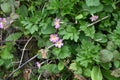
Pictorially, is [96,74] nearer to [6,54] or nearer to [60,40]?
[60,40]

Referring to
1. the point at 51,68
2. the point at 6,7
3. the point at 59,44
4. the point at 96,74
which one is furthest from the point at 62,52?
the point at 6,7

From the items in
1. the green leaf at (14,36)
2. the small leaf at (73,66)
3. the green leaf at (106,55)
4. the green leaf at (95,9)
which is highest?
the green leaf at (95,9)

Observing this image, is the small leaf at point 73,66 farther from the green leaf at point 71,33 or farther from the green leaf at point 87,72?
the green leaf at point 71,33

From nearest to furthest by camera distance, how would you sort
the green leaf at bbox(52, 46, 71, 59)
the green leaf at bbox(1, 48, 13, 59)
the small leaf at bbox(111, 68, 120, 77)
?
the small leaf at bbox(111, 68, 120, 77), the green leaf at bbox(52, 46, 71, 59), the green leaf at bbox(1, 48, 13, 59)

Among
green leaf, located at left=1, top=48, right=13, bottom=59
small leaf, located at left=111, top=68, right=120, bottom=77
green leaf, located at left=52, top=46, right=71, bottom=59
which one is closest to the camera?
small leaf, located at left=111, top=68, right=120, bottom=77

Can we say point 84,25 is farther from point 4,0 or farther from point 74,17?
point 4,0

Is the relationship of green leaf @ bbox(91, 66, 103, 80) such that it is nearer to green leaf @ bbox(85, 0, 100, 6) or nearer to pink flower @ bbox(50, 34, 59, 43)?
pink flower @ bbox(50, 34, 59, 43)

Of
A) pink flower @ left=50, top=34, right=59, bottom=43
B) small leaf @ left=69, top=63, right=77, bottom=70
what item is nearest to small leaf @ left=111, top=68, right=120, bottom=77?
small leaf @ left=69, top=63, right=77, bottom=70

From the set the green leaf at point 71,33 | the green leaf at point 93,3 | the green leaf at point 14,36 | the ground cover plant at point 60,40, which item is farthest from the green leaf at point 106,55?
the green leaf at point 14,36
